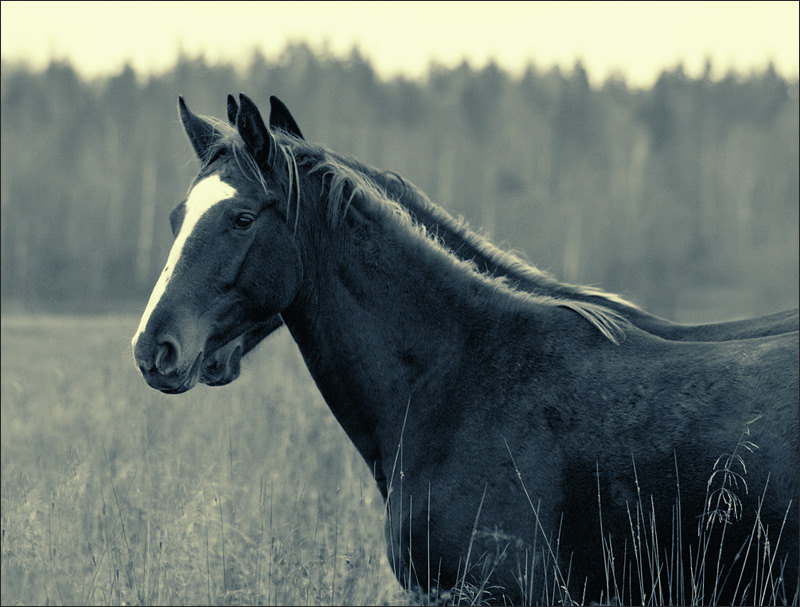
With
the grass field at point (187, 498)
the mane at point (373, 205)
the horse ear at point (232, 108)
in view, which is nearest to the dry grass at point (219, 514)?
the grass field at point (187, 498)

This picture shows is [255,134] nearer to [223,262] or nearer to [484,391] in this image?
[223,262]

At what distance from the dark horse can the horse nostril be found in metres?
0.01

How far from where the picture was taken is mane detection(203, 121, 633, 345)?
360cm

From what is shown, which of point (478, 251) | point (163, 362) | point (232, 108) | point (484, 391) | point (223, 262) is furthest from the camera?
point (478, 251)

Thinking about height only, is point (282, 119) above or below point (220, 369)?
above

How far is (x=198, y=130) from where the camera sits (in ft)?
12.9

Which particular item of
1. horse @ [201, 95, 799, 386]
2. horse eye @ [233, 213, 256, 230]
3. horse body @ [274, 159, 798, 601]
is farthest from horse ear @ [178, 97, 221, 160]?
horse body @ [274, 159, 798, 601]

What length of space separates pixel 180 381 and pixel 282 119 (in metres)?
1.61

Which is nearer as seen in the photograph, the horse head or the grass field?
the horse head

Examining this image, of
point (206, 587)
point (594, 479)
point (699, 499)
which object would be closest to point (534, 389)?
point (594, 479)

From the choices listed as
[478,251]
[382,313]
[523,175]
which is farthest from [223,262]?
[523,175]

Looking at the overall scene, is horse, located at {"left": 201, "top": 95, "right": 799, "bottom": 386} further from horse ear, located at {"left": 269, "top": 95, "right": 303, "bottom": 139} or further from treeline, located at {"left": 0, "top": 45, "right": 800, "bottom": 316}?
treeline, located at {"left": 0, "top": 45, "right": 800, "bottom": 316}

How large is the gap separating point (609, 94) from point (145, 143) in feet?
55.1

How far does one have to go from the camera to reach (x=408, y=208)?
13.4 ft
